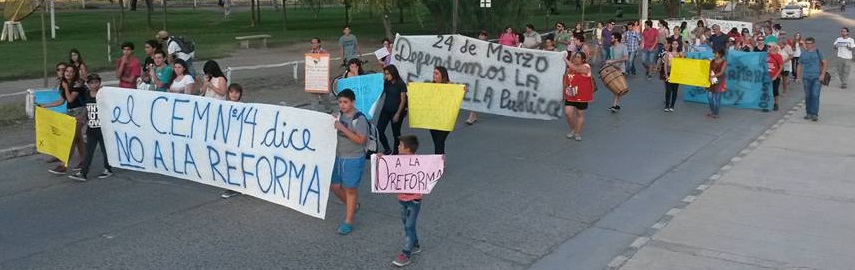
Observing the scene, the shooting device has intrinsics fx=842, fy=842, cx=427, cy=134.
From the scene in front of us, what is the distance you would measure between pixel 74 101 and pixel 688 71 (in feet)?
35.0

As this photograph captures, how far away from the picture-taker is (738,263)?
273 inches

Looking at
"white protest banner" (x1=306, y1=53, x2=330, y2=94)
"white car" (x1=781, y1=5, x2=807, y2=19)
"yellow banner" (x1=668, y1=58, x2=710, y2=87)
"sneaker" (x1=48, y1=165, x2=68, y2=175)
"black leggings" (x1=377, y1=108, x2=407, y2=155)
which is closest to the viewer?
"sneaker" (x1=48, y1=165, x2=68, y2=175)

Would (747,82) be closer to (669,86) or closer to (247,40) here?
(669,86)

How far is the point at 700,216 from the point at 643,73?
15.5 metres

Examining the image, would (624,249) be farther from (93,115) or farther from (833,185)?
(93,115)

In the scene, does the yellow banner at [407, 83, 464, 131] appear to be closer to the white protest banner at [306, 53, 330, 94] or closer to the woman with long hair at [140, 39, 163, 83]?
the woman with long hair at [140, 39, 163, 83]

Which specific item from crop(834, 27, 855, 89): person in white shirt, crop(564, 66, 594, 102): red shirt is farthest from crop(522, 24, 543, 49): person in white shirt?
crop(564, 66, 594, 102): red shirt

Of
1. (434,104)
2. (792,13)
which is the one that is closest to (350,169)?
(434,104)

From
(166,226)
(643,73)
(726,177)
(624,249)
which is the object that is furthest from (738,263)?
(643,73)

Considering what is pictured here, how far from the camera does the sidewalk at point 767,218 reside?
7.03 meters

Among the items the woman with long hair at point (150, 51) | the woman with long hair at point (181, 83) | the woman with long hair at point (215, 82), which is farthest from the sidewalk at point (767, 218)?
the woman with long hair at point (150, 51)

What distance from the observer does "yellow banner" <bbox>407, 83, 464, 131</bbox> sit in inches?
415

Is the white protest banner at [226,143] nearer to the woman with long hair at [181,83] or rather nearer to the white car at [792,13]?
the woman with long hair at [181,83]

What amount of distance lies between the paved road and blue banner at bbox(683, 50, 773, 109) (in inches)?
180
